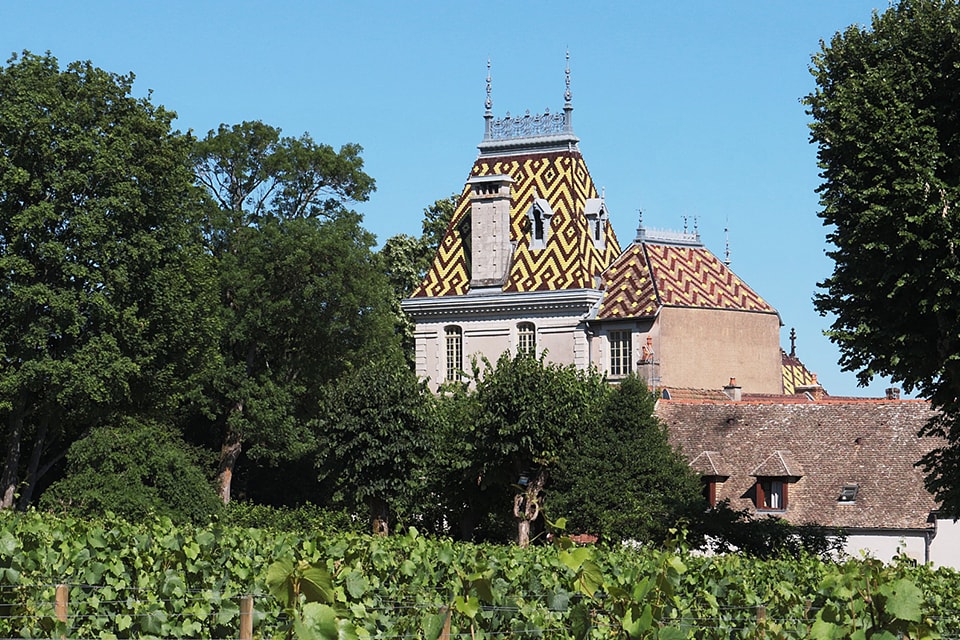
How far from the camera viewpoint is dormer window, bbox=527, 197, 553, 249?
73500 mm

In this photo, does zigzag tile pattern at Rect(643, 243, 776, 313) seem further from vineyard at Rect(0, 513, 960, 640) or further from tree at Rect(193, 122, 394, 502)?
vineyard at Rect(0, 513, 960, 640)

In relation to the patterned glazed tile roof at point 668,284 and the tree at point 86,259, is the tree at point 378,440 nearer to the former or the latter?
the tree at point 86,259

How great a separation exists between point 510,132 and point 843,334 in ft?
158

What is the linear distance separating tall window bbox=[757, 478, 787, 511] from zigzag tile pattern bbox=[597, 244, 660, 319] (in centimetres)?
1650

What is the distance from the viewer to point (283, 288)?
62.2 m

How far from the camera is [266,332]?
61875 millimetres

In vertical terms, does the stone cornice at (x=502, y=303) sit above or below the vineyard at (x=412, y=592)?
above

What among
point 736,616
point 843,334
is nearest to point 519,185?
point 843,334

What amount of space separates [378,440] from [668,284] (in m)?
20.7

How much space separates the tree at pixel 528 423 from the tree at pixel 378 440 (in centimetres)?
239

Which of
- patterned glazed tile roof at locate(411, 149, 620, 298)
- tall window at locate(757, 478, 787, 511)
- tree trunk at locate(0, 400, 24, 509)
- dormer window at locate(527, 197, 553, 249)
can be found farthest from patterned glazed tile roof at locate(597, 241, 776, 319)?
tree trunk at locate(0, 400, 24, 509)

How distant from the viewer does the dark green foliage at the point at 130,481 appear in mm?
46406

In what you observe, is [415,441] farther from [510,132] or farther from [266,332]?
[510,132]

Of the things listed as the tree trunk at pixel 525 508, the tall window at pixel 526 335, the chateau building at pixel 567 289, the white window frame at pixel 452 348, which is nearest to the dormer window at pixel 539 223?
the chateau building at pixel 567 289
